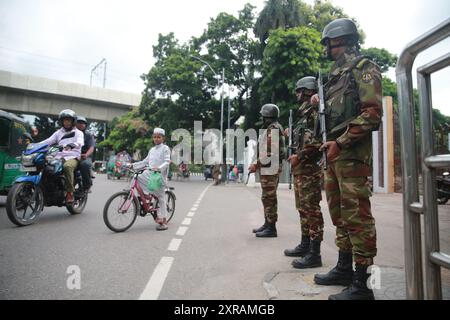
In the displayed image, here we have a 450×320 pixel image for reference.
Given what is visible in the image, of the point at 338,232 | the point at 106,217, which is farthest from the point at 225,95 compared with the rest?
the point at 338,232

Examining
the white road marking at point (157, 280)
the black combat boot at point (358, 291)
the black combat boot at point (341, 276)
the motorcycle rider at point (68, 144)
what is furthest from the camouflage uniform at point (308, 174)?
the motorcycle rider at point (68, 144)

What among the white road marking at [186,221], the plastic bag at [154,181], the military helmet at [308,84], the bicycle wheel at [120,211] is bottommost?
the white road marking at [186,221]

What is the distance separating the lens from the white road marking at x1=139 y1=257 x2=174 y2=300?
9.15 feet

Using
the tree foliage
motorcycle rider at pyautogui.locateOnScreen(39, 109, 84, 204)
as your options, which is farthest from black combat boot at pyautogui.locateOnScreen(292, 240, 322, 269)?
the tree foliage

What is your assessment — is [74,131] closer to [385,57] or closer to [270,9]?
[270,9]

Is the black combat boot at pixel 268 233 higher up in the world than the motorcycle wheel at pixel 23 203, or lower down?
lower down

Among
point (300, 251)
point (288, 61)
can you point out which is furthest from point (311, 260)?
point (288, 61)

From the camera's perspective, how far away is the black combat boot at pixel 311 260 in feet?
12.1

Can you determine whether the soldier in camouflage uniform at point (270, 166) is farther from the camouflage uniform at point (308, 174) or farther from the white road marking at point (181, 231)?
the white road marking at point (181, 231)

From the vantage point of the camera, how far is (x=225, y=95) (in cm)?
2980

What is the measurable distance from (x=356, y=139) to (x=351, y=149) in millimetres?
124

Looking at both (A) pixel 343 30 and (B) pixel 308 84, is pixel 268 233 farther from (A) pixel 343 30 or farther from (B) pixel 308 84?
(A) pixel 343 30

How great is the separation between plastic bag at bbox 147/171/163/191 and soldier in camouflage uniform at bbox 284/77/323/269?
8.10 ft

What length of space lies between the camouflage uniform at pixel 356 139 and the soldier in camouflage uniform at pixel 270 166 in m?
2.31
